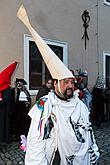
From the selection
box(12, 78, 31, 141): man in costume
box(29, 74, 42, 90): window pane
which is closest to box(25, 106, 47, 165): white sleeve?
box(12, 78, 31, 141): man in costume

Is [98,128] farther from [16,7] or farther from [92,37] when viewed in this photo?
[16,7]

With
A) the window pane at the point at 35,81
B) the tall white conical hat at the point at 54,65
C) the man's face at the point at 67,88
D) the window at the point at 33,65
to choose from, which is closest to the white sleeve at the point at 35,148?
the man's face at the point at 67,88

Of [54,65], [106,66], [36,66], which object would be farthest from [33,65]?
[54,65]

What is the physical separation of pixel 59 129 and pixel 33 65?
569 centimetres

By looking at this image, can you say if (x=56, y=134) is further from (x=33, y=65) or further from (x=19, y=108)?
(x=33, y=65)

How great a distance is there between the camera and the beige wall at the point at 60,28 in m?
7.05

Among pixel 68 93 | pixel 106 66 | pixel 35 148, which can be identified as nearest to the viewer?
pixel 35 148

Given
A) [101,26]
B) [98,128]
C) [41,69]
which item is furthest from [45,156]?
[101,26]

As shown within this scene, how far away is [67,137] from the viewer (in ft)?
7.57

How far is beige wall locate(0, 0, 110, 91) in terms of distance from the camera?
23.1 ft

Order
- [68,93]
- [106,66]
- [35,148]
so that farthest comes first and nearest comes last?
[106,66]
[68,93]
[35,148]

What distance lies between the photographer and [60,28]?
8.54 meters

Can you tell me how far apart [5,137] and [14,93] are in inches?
39.7

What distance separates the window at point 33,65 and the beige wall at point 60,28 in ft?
0.49
